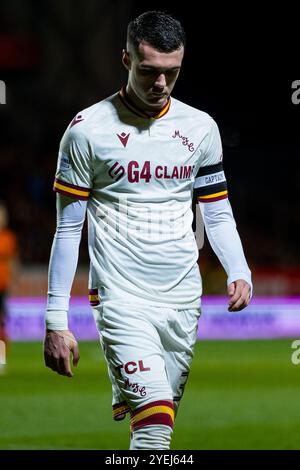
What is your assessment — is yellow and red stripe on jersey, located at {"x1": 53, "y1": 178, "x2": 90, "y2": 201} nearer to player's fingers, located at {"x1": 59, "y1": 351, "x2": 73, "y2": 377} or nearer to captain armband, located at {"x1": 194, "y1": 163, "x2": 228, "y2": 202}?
captain armband, located at {"x1": 194, "y1": 163, "x2": 228, "y2": 202}

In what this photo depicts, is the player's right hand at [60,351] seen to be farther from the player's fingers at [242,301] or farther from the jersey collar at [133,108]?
the jersey collar at [133,108]

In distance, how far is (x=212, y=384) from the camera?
12.0 metres

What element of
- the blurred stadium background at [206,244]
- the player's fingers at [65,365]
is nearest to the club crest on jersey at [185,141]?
the player's fingers at [65,365]

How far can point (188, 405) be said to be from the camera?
10344 millimetres

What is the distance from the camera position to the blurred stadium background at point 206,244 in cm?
1038

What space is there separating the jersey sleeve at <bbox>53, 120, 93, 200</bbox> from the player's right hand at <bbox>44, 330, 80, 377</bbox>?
60 centimetres

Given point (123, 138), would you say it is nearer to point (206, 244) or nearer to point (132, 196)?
point (132, 196)

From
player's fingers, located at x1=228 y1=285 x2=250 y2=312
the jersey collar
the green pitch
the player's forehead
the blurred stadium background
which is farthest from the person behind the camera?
the blurred stadium background

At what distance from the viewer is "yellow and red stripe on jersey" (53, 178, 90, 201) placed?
15.7ft

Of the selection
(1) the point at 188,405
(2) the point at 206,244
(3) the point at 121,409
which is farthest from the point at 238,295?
(2) the point at 206,244

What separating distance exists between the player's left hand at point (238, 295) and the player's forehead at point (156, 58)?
98 cm

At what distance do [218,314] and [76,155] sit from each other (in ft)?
46.2

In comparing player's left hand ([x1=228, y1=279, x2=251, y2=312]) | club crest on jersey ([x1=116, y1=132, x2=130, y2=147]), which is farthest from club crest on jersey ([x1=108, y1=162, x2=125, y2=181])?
player's left hand ([x1=228, y1=279, x2=251, y2=312])

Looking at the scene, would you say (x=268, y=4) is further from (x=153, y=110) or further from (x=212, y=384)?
(x=153, y=110)
